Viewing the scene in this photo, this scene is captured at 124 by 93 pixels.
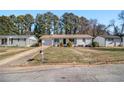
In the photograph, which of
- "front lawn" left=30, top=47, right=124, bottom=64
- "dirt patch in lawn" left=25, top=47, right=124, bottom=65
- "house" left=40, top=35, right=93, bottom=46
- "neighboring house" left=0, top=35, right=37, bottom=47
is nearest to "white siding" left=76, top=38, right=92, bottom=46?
"house" left=40, top=35, right=93, bottom=46

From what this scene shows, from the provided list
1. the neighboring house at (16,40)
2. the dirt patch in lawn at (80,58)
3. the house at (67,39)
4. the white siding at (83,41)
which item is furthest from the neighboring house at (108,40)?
the dirt patch in lawn at (80,58)

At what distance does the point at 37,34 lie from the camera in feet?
207

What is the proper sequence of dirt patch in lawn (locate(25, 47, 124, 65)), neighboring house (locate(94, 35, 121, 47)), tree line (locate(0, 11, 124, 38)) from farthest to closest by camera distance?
1. neighboring house (locate(94, 35, 121, 47))
2. tree line (locate(0, 11, 124, 38))
3. dirt patch in lawn (locate(25, 47, 124, 65))

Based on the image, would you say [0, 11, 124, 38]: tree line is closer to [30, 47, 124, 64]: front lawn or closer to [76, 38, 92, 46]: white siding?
[76, 38, 92, 46]: white siding

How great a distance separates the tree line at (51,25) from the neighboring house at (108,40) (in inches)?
153

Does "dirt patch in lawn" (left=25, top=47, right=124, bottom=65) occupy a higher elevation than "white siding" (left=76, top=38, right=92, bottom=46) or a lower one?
lower

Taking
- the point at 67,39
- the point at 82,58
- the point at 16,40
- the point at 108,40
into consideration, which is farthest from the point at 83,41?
Answer: the point at 82,58

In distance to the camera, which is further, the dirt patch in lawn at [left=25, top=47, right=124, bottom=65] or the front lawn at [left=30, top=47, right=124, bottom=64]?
the front lawn at [left=30, top=47, right=124, bottom=64]

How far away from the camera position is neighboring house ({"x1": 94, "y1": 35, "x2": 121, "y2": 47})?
60.2 metres

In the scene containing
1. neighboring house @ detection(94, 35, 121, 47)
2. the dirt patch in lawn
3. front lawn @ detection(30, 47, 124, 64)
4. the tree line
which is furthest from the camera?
neighboring house @ detection(94, 35, 121, 47)

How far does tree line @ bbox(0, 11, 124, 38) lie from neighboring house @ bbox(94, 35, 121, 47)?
388cm

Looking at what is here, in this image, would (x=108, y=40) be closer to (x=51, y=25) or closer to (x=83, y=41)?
(x=83, y=41)
